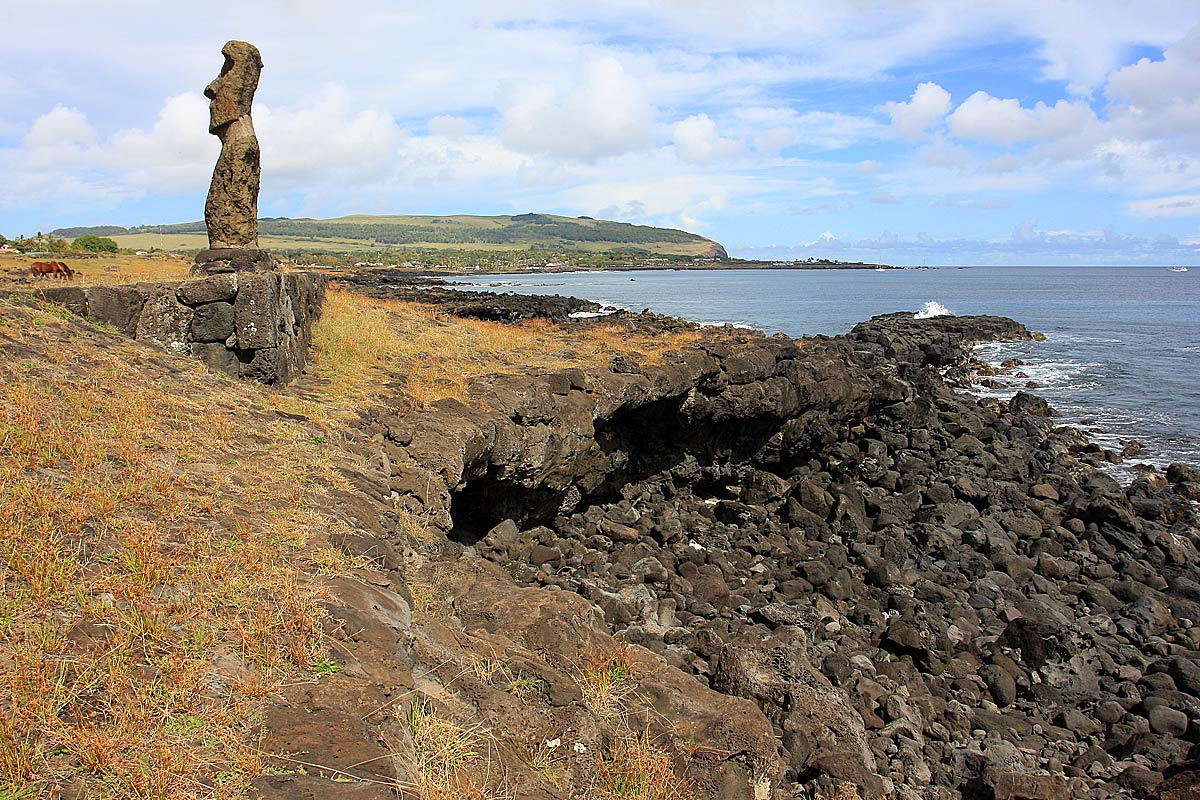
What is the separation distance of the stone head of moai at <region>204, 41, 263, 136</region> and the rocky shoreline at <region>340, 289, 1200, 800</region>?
7855mm

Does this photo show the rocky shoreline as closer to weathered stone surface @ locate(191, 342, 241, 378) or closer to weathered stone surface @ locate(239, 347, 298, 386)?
weathered stone surface @ locate(239, 347, 298, 386)

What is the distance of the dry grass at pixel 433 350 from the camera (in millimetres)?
15375

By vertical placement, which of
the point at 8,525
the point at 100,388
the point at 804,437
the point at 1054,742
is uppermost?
the point at 100,388

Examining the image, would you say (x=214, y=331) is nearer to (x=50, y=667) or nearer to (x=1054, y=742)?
Answer: (x=50, y=667)

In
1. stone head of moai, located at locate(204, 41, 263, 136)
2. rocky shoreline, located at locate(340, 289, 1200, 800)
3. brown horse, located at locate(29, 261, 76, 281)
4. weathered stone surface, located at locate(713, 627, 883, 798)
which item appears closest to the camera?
weathered stone surface, located at locate(713, 627, 883, 798)

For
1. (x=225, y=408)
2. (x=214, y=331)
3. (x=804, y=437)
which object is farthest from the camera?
(x=804, y=437)

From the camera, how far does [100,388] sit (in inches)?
339

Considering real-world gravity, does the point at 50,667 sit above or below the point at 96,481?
below

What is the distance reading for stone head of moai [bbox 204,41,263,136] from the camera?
15.9 metres

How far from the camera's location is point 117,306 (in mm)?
11547

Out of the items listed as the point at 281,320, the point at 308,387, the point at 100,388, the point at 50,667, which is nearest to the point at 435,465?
the point at 308,387

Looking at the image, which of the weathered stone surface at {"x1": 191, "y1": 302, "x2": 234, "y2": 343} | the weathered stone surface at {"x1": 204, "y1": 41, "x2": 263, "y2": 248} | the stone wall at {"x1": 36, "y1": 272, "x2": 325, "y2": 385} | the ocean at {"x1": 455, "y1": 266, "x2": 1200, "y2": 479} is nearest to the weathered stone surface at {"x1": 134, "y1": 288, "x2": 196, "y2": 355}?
the stone wall at {"x1": 36, "y1": 272, "x2": 325, "y2": 385}

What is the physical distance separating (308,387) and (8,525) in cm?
845

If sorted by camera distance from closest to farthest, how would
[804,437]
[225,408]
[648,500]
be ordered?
[225,408] < [648,500] < [804,437]
